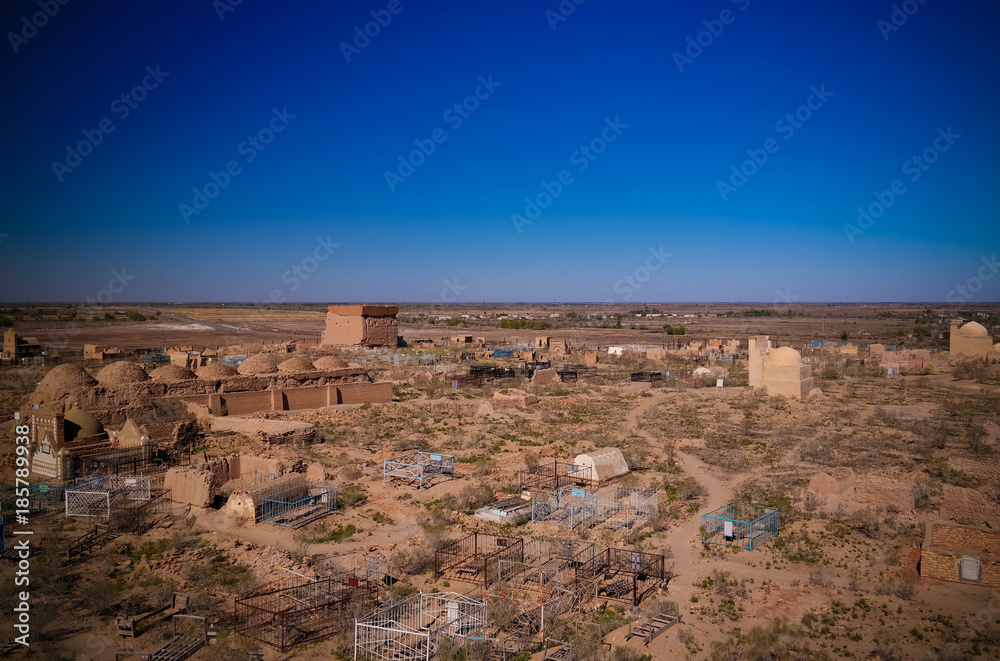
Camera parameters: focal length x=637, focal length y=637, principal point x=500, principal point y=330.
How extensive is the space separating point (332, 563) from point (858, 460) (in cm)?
1478

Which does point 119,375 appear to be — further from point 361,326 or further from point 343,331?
point 343,331

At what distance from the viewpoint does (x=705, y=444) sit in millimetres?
20625

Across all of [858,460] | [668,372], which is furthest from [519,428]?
[668,372]

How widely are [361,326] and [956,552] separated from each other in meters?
43.3

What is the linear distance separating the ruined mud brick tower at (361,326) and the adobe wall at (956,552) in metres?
41.8

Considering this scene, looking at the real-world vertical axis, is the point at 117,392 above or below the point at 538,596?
above

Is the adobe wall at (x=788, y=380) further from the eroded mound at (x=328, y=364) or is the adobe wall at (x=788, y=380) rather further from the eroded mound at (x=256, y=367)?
the eroded mound at (x=256, y=367)

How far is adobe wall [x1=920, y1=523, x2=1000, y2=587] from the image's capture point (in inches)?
403

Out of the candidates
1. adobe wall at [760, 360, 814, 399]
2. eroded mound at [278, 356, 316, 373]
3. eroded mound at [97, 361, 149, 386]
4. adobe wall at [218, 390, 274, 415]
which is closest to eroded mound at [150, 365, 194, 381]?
eroded mound at [97, 361, 149, 386]

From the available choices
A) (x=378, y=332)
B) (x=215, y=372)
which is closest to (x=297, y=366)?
(x=215, y=372)

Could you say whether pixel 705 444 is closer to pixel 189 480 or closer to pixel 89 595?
pixel 189 480

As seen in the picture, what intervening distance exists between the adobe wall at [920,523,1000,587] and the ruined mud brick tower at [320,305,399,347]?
41.8 meters

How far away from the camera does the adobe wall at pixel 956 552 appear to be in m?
10.2

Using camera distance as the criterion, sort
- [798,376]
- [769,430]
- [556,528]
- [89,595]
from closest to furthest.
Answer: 1. [89,595]
2. [556,528]
3. [769,430]
4. [798,376]
